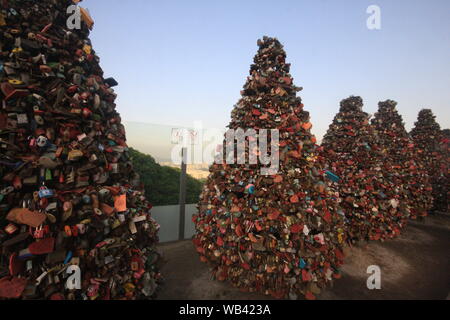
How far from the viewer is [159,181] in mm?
6344

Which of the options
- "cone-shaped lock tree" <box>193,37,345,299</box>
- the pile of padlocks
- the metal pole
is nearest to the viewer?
the pile of padlocks

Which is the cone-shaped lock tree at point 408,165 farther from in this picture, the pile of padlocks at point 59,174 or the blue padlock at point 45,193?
the blue padlock at point 45,193

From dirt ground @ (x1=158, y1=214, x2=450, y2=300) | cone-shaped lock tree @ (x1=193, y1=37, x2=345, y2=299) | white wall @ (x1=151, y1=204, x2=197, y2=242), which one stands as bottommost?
dirt ground @ (x1=158, y1=214, x2=450, y2=300)

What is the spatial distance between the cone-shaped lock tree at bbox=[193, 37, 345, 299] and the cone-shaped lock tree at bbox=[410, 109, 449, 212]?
10.3 metres

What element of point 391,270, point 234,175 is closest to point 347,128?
point 391,270

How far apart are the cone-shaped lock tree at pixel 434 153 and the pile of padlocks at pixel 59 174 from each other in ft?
43.9

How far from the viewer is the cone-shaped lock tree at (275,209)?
10.9 feet

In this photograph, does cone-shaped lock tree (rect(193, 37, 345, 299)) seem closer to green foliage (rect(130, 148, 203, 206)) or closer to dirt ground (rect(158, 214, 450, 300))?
dirt ground (rect(158, 214, 450, 300))

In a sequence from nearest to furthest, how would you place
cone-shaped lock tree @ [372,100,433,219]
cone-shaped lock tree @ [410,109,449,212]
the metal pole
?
the metal pole
cone-shaped lock tree @ [372,100,433,219]
cone-shaped lock tree @ [410,109,449,212]

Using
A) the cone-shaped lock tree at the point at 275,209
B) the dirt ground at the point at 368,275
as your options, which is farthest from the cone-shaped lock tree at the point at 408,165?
the cone-shaped lock tree at the point at 275,209

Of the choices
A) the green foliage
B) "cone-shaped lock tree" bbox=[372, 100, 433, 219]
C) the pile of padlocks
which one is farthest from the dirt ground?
"cone-shaped lock tree" bbox=[372, 100, 433, 219]

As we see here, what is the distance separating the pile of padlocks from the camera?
5.97 ft

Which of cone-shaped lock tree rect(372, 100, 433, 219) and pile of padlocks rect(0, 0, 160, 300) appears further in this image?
cone-shaped lock tree rect(372, 100, 433, 219)
